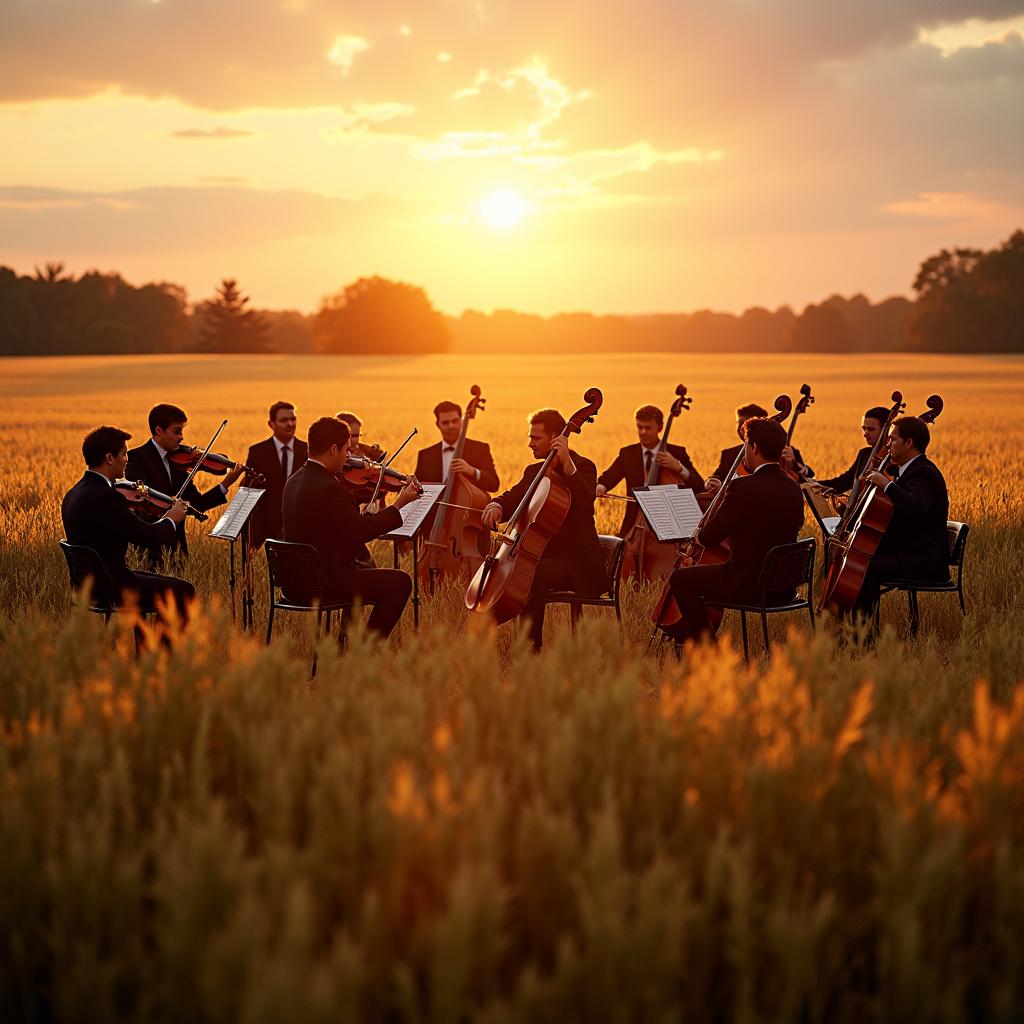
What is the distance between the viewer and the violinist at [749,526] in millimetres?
7578

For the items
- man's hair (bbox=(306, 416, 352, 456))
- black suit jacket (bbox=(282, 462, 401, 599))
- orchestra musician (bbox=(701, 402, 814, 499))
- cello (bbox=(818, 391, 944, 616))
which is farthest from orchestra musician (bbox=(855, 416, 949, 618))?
man's hair (bbox=(306, 416, 352, 456))

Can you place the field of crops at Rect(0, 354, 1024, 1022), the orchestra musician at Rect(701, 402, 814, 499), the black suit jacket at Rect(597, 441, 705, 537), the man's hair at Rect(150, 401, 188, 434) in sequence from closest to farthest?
1. the field of crops at Rect(0, 354, 1024, 1022)
2. the orchestra musician at Rect(701, 402, 814, 499)
3. the man's hair at Rect(150, 401, 188, 434)
4. the black suit jacket at Rect(597, 441, 705, 537)

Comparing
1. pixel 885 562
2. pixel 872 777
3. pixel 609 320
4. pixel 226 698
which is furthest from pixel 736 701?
pixel 609 320

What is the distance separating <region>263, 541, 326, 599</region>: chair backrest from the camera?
24.9 feet

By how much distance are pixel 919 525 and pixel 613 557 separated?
2486mm

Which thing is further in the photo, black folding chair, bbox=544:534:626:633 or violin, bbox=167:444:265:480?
violin, bbox=167:444:265:480

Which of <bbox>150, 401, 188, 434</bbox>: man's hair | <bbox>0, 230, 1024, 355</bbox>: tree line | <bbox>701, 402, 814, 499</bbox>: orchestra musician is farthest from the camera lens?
<bbox>0, 230, 1024, 355</bbox>: tree line

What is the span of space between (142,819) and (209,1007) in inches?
56.7

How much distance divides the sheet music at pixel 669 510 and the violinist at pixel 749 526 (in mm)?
686

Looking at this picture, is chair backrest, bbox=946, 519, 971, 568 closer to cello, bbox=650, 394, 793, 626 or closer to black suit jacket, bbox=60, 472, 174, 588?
cello, bbox=650, 394, 793, 626

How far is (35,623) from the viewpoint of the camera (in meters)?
5.18

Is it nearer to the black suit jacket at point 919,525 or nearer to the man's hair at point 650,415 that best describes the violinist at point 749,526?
the black suit jacket at point 919,525

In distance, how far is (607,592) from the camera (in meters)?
8.54

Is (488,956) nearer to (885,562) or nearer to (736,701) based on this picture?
(736,701)
